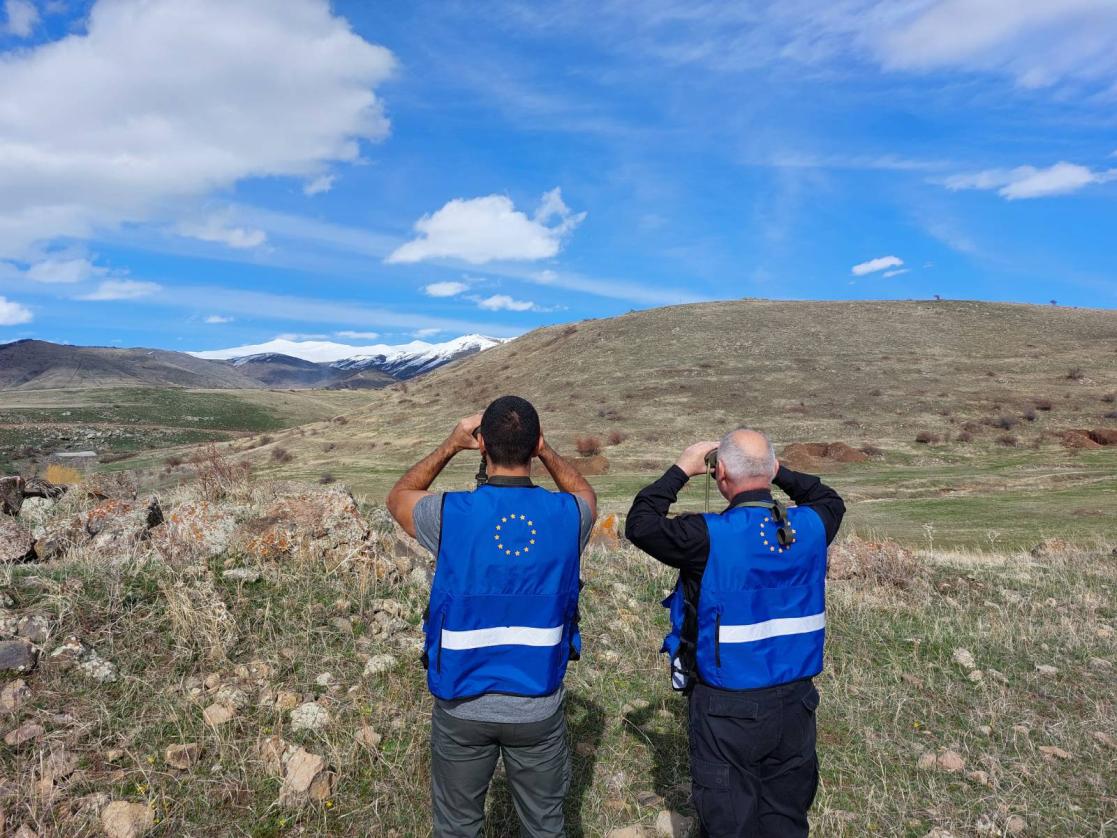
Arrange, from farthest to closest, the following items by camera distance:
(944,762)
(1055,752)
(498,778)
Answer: (1055,752)
(944,762)
(498,778)

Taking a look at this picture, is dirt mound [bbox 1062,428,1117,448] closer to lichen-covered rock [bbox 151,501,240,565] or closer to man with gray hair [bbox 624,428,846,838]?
man with gray hair [bbox 624,428,846,838]

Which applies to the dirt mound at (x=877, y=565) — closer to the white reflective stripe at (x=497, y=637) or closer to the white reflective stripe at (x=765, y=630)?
the white reflective stripe at (x=765, y=630)

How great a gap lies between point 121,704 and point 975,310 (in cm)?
7278

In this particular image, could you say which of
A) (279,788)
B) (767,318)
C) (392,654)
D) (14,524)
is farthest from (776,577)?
(767,318)

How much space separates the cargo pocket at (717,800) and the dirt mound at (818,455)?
97.7 ft

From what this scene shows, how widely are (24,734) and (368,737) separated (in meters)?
1.91

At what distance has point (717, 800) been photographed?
2.91 m

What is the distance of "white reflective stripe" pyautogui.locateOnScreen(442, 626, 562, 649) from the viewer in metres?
2.80

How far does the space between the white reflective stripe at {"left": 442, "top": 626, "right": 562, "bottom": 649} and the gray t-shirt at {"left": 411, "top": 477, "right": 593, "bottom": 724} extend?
0.23 meters

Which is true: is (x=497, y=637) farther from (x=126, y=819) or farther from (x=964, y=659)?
(x=964, y=659)

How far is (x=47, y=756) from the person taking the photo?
3.80 m

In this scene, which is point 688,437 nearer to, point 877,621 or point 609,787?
point 877,621

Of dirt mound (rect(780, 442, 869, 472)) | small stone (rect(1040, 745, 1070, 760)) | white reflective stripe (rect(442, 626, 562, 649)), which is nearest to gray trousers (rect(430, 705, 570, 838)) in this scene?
white reflective stripe (rect(442, 626, 562, 649))

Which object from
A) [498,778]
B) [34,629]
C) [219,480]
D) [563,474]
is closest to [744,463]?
[563,474]
